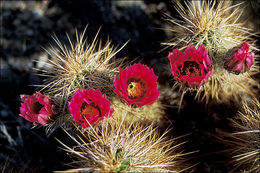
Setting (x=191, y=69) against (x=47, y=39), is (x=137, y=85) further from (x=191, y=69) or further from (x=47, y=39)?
(x=47, y=39)

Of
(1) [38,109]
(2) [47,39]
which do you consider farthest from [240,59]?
(2) [47,39]

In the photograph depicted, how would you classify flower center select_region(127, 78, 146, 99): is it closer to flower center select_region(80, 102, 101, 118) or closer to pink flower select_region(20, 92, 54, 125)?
flower center select_region(80, 102, 101, 118)

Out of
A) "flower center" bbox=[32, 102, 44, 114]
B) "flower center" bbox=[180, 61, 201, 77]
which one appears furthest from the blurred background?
"flower center" bbox=[32, 102, 44, 114]

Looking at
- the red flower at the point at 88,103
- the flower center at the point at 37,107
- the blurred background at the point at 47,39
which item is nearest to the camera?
the red flower at the point at 88,103

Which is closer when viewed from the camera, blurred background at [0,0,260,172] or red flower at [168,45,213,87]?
red flower at [168,45,213,87]

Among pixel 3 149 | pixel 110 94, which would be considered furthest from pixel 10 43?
pixel 110 94

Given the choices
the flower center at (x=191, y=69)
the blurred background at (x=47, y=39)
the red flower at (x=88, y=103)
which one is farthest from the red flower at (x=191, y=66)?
the blurred background at (x=47, y=39)

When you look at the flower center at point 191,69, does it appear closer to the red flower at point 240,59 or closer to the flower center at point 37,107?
the red flower at point 240,59
